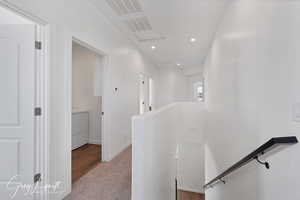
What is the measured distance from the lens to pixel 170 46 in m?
4.47

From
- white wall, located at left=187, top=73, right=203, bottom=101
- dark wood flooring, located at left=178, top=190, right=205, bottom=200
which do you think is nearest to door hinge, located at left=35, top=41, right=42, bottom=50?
dark wood flooring, located at left=178, top=190, right=205, bottom=200

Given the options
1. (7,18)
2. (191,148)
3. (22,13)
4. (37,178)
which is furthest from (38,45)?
(191,148)

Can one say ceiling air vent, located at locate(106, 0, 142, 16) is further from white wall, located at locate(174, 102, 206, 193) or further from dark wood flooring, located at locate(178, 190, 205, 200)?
dark wood flooring, located at locate(178, 190, 205, 200)

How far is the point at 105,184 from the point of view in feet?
6.61

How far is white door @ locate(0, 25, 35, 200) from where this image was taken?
148 cm

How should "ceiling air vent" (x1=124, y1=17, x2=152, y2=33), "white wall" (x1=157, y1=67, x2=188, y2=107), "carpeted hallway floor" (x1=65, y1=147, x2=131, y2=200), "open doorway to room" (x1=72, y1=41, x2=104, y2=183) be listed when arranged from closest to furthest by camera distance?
1. "carpeted hallway floor" (x1=65, y1=147, x2=131, y2=200)
2. "ceiling air vent" (x1=124, y1=17, x2=152, y2=33)
3. "open doorway to room" (x1=72, y1=41, x2=104, y2=183)
4. "white wall" (x1=157, y1=67, x2=188, y2=107)

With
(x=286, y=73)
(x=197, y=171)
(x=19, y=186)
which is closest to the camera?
(x=286, y=73)

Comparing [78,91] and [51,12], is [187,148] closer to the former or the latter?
[78,91]

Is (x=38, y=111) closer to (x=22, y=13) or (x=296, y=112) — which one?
(x=22, y=13)

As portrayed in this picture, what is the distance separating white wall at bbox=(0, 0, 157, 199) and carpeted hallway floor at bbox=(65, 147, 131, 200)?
18 cm

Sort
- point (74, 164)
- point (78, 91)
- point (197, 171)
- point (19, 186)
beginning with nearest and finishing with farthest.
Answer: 1. point (19, 186)
2. point (74, 164)
3. point (78, 91)
4. point (197, 171)

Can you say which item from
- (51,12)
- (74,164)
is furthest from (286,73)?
(74,164)

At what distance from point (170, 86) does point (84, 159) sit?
535 cm

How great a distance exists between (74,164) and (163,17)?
335 centimetres
